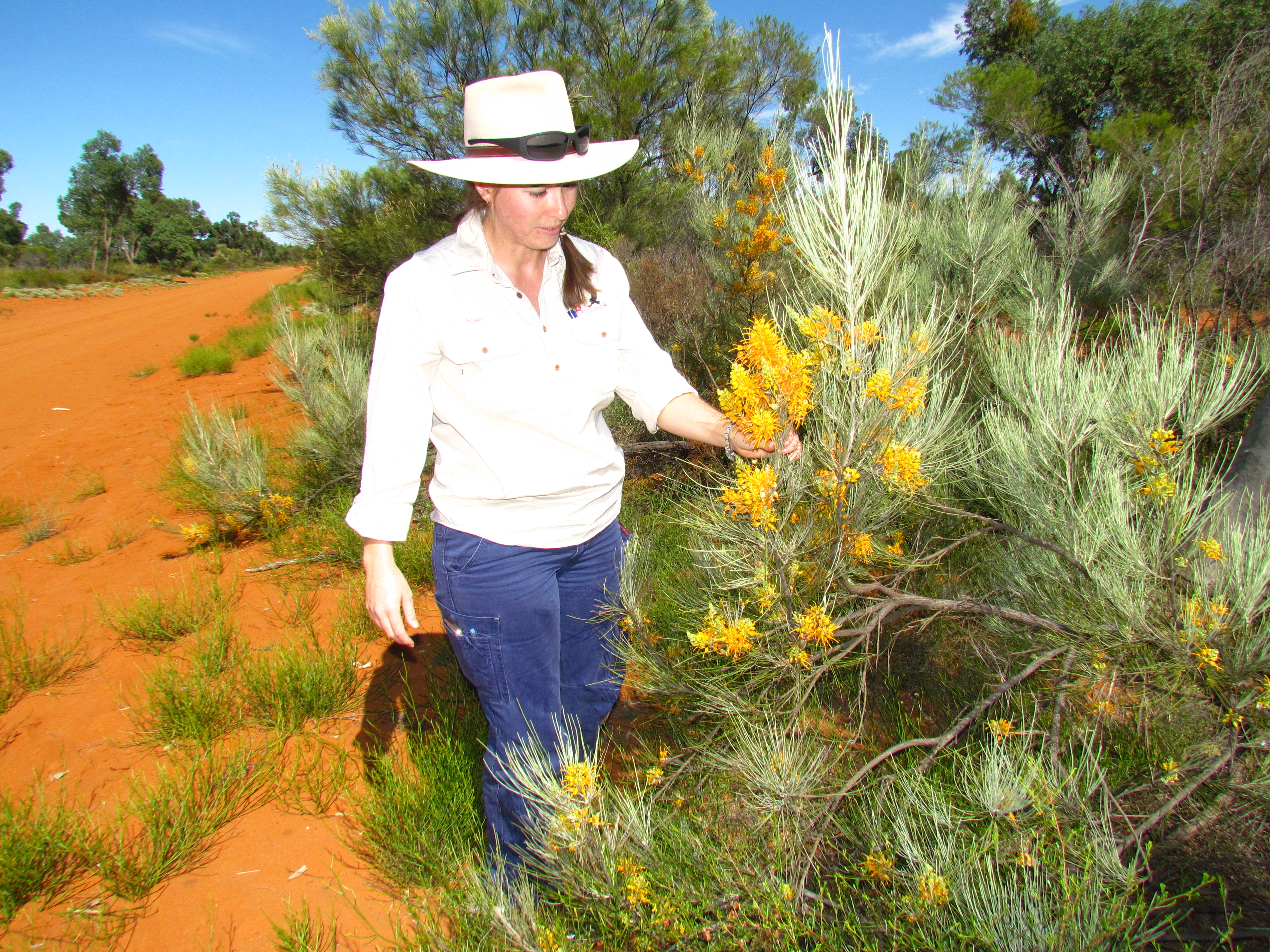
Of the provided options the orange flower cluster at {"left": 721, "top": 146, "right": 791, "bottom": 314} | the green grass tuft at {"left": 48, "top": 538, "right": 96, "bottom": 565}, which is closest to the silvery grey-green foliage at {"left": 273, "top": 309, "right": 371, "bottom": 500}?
the green grass tuft at {"left": 48, "top": 538, "right": 96, "bottom": 565}

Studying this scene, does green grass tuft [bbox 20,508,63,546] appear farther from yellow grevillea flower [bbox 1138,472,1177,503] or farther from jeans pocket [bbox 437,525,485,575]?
yellow grevillea flower [bbox 1138,472,1177,503]

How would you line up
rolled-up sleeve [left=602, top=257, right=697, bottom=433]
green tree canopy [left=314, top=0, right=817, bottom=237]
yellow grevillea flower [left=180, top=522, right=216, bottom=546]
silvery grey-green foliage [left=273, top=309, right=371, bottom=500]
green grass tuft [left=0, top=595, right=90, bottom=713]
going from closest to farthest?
rolled-up sleeve [left=602, top=257, right=697, bottom=433] → green grass tuft [left=0, top=595, right=90, bottom=713] → yellow grevillea flower [left=180, top=522, right=216, bottom=546] → silvery grey-green foliage [left=273, top=309, right=371, bottom=500] → green tree canopy [left=314, top=0, right=817, bottom=237]

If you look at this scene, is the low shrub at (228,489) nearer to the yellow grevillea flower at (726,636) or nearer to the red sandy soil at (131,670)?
the red sandy soil at (131,670)

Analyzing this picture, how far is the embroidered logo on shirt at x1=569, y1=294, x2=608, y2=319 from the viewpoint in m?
1.82

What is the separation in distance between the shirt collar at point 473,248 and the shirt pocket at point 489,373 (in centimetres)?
17

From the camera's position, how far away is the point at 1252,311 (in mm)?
4191

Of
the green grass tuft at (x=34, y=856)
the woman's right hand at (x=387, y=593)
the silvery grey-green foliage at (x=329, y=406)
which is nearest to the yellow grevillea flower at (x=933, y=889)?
the woman's right hand at (x=387, y=593)

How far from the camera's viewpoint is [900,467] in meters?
1.52

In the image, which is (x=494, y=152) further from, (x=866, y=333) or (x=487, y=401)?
(x=866, y=333)

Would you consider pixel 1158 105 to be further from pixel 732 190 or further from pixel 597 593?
pixel 597 593

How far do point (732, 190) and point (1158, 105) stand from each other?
11566mm

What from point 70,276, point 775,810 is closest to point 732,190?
point 775,810

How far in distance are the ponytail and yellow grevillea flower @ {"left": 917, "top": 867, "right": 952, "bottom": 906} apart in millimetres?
1564

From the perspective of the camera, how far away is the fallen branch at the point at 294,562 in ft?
13.1
